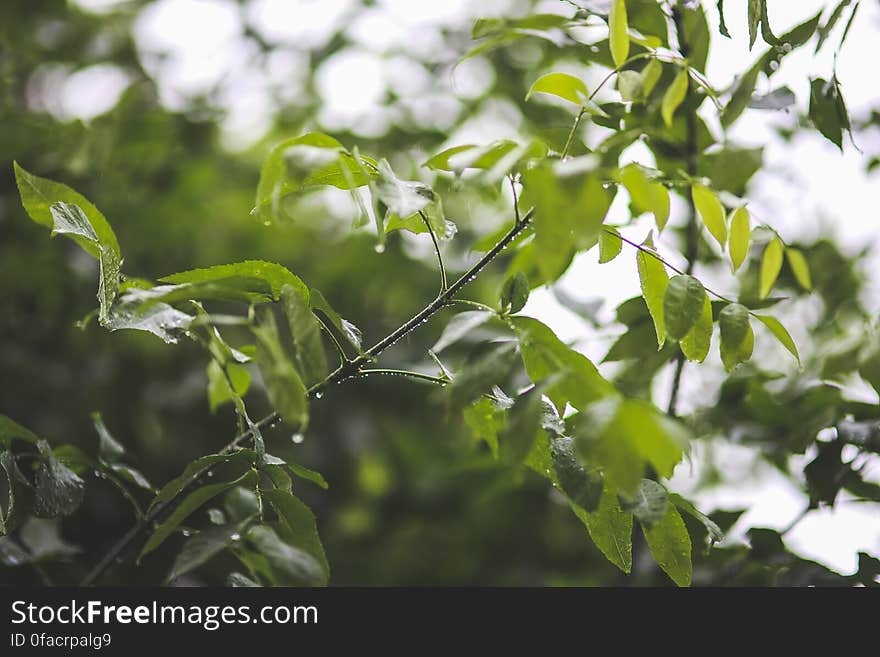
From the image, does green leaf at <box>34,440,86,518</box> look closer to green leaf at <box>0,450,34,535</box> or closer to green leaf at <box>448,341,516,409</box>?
green leaf at <box>0,450,34,535</box>

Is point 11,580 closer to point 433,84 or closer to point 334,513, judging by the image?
point 334,513

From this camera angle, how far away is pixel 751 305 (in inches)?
38.3

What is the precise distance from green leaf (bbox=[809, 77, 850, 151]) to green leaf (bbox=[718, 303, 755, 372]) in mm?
273

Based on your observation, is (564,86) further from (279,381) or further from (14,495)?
(14,495)

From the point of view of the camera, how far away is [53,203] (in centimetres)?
65

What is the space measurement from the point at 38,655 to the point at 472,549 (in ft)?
4.29

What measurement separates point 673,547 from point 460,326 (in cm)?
30

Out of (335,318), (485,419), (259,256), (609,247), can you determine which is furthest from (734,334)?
(259,256)

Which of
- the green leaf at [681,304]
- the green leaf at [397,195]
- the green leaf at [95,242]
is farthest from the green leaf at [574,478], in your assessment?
A: the green leaf at [95,242]

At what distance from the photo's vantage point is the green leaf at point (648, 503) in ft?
1.86

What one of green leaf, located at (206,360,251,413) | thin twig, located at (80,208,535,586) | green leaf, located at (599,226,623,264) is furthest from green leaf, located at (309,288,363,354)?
green leaf, located at (599,226,623,264)

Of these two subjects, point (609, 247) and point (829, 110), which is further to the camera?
point (829, 110)

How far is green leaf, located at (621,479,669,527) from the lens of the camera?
22.4 inches

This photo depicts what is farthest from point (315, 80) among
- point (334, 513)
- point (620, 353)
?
point (620, 353)
